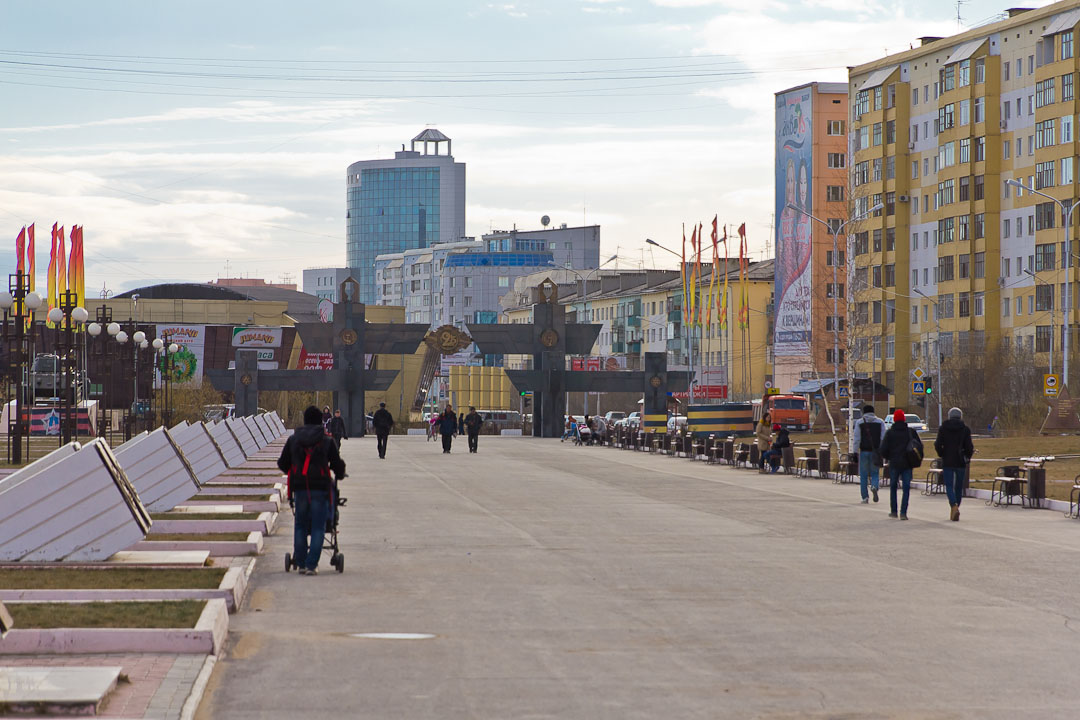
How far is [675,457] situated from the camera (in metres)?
52.4

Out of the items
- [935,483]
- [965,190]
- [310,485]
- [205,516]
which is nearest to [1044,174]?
[965,190]

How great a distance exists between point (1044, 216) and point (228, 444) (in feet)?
205

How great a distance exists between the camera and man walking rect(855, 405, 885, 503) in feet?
Answer: 86.9

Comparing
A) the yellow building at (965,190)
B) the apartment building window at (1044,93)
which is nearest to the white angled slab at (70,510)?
the yellow building at (965,190)

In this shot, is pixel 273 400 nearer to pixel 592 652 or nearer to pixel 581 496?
pixel 581 496

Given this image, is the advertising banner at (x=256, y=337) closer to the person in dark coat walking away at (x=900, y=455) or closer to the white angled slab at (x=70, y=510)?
the person in dark coat walking away at (x=900, y=455)

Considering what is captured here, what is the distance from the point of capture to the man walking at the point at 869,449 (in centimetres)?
2650

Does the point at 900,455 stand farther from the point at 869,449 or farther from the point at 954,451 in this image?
the point at 869,449

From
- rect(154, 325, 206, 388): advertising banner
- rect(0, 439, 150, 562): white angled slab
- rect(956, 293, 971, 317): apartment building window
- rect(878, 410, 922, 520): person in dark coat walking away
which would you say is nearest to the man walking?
rect(878, 410, 922, 520): person in dark coat walking away

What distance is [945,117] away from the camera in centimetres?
9525

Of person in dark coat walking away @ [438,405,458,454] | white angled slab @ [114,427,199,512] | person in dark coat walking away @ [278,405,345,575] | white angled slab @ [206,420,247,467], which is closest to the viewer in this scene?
person in dark coat walking away @ [278,405,345,575]

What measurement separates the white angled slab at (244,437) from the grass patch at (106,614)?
94.9 ft

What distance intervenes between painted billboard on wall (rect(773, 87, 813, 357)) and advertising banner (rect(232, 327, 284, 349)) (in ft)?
123

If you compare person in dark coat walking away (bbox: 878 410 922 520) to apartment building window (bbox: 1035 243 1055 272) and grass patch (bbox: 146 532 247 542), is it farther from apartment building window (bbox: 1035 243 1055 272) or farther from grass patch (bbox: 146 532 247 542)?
apartment building window (bbox: 1035 243 1055 272)
